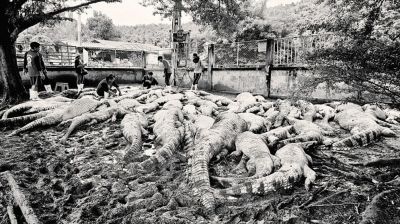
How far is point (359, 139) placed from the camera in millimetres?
6938

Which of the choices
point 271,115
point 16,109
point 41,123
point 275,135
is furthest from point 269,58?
point 16,109

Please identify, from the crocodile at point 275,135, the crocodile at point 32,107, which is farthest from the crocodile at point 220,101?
the crocodile at point 32,107

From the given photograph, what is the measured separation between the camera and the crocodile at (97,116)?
810 cm

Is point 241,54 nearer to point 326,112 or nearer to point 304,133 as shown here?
point 326,112

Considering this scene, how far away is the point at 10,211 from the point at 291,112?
8.55 meters

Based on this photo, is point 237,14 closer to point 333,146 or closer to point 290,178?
point 333,146

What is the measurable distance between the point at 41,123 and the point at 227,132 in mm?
5639

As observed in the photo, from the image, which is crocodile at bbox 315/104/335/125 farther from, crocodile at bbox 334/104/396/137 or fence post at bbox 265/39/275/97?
fence post at bbox 265/39/275/97

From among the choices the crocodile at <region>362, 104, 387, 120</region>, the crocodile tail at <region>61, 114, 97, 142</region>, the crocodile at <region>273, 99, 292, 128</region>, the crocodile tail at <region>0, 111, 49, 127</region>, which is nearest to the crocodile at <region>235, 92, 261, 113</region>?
the crocodile at <region>273, 99, 292, 128</region>

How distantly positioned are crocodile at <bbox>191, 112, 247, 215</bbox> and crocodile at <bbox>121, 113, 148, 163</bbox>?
1.44 metres

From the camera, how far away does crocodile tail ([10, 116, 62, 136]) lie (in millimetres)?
7941

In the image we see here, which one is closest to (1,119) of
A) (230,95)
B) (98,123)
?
(98,123)

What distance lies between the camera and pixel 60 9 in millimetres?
11906

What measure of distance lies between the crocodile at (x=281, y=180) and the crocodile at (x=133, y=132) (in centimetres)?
254
